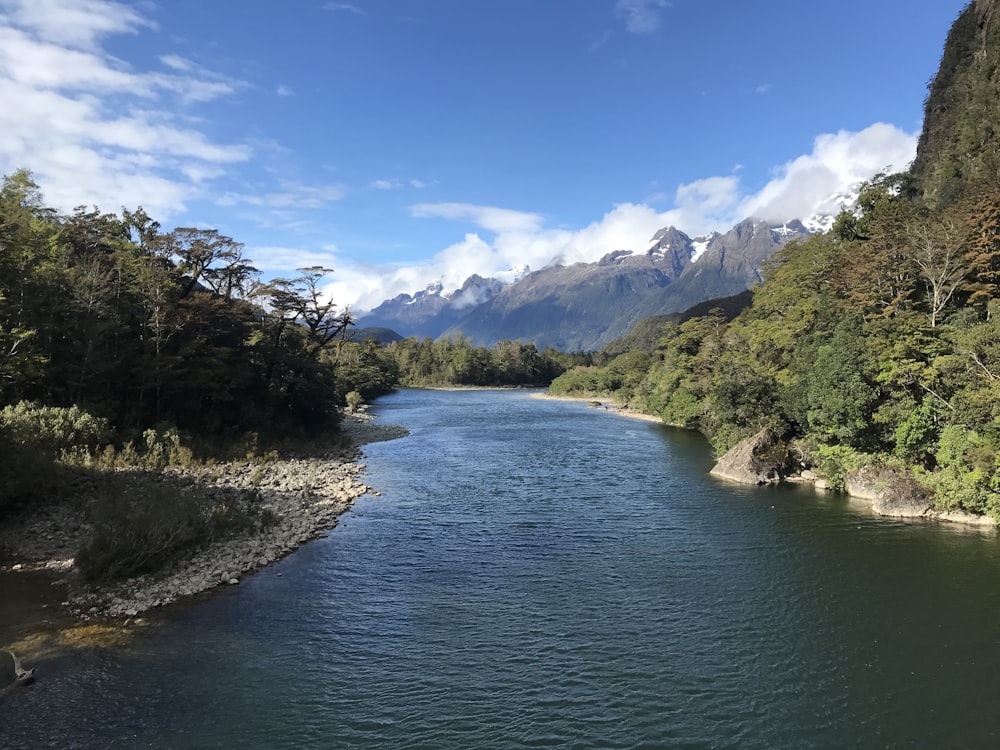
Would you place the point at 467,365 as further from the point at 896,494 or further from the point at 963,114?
the point at 896,494

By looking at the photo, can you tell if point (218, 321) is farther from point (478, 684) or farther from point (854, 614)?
point (854, 614)

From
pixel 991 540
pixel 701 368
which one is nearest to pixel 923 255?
pixel 991 540

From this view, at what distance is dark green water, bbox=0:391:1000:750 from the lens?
11.6m

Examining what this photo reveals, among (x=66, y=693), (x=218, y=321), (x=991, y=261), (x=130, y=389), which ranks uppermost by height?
(x=991, y=261)

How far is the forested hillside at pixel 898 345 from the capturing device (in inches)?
989

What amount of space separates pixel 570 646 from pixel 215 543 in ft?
45.6

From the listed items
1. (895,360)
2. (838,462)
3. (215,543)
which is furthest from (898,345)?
(215,543)

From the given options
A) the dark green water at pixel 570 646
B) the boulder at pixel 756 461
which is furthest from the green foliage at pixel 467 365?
the dark green water at pixel 570 646

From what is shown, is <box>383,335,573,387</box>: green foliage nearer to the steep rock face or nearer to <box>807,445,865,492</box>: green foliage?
the steep rock face

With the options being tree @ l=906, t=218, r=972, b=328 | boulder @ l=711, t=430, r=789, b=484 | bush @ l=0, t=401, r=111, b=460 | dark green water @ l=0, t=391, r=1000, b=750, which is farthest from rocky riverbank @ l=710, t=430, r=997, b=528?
bush @ l=0, t=401, r=111, b=460

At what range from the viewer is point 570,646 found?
1478 cm

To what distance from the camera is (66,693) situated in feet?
40.4

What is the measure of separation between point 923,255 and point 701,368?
28.8 meters

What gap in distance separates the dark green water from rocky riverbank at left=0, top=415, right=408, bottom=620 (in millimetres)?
1108
